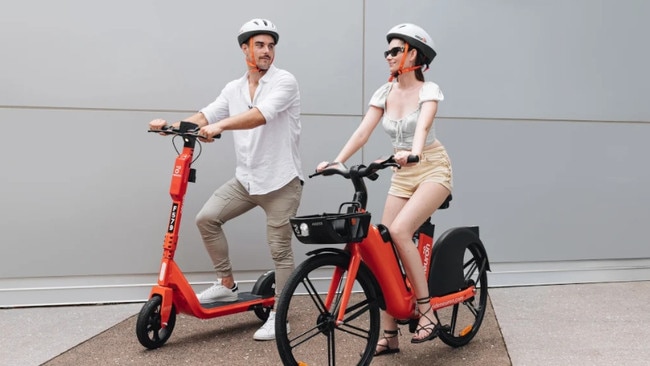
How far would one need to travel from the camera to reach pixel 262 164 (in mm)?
4594

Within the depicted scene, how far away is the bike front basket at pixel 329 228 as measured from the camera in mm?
3328

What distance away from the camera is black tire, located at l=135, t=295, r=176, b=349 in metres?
4.18

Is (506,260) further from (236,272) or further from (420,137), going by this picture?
(420,137)

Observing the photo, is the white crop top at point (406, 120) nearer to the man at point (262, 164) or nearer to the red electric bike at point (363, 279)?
the red electric bike at point (363, 279)

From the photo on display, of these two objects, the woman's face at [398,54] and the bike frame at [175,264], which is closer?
the woman's face at [398,54]

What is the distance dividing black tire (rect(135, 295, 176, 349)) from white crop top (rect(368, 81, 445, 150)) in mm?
1778

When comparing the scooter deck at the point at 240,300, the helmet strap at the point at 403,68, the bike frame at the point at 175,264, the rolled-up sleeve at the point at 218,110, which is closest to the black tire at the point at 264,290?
the scooter deck at the point at 240,300

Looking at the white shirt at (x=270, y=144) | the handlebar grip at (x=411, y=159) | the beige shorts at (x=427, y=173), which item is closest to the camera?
the handlebar grip at (x=411, y=159)

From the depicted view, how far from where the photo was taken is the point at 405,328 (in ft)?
16.0

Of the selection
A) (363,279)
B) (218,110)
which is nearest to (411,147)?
(363,279)

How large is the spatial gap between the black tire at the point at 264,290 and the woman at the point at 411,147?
3.57 feet

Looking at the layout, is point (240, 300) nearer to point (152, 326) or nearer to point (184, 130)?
point (152, 326)

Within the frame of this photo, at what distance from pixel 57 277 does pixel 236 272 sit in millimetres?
1444

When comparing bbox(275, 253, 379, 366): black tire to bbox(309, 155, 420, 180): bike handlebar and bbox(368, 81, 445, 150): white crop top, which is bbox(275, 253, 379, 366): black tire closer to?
bbox(309, 155, 420, 180): bike handlebar
